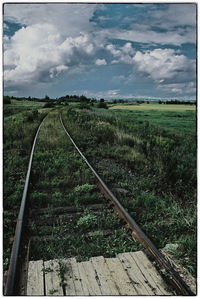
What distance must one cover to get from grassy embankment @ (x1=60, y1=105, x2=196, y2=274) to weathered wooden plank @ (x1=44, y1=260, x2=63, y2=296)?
134 centimetres

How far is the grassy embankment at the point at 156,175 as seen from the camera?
384cm

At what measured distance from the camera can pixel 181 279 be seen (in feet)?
8.61

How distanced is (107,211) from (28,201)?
1337 mm

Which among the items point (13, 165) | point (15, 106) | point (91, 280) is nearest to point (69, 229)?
point (91, 280)

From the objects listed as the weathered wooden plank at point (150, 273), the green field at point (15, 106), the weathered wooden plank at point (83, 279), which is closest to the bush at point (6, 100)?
the green field at point (15, 106)

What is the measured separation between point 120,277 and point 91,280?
0.29 m

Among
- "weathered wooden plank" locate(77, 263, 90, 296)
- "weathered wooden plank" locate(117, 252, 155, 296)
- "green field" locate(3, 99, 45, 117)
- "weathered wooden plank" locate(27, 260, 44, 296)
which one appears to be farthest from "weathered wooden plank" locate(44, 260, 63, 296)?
"green field" locate(3, 99, 45, 117)

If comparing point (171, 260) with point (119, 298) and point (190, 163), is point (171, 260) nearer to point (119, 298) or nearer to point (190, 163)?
point (119, 298)

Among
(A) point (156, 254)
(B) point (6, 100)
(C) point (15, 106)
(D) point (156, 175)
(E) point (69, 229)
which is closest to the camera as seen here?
(A) point (156, 254)

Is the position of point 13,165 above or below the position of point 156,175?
above

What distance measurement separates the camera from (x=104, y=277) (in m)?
2.76

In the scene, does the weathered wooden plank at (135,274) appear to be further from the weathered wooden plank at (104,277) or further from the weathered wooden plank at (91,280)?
the weathered wooden plank at (91,280)

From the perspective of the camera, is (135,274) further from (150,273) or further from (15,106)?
(15,106)

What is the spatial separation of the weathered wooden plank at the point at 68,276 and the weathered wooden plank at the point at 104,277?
25cm
